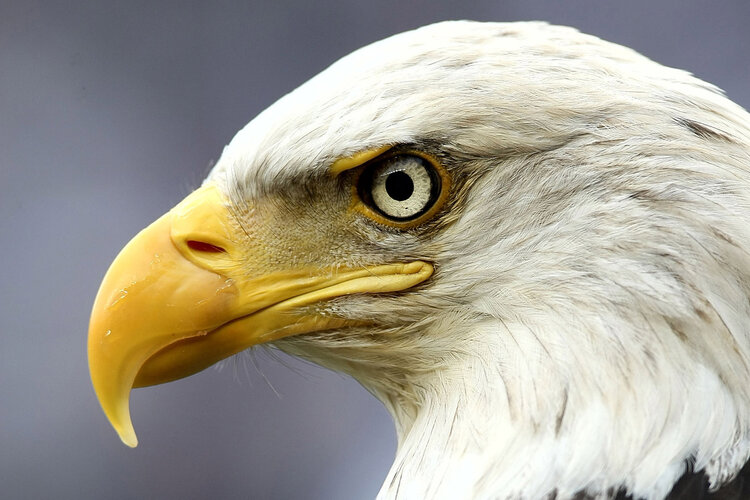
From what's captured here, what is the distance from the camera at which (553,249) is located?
1749 mm

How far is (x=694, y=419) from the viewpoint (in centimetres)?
162

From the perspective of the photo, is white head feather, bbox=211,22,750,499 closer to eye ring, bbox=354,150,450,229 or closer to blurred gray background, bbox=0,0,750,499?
eye ring, bbox=354,150,450,229

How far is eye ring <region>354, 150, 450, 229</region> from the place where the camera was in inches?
69.9

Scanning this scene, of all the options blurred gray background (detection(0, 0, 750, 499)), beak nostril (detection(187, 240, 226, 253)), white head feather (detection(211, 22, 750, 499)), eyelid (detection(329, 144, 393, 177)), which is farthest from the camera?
blurred gray background (detection(0, 0, 750, 499))

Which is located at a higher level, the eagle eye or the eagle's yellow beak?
the eagle eye

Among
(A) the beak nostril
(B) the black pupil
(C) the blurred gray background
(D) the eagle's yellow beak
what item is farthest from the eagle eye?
(C) the blurred gray background

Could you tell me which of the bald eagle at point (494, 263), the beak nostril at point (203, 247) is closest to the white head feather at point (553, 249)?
the bald eagle at point (494, 263)

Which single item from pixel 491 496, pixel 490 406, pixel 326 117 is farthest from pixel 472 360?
pixel 326 117

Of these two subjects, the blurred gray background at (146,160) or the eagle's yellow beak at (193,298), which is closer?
the eagle's yellow beak at (193,298)

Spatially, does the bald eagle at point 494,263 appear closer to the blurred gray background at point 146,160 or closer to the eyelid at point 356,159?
the eyelid at point 356,159

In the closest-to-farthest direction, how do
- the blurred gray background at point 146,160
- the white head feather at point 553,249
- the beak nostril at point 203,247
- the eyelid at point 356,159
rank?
the white head feather at point 553,249, the eyelid at point 356,159, the beak nostril at point 203,247, the blurred gray background at point 146,160

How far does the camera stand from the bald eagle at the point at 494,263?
5.35 feet

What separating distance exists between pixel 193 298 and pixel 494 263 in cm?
59

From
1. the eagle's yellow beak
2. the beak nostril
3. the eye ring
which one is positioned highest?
the eye ring
